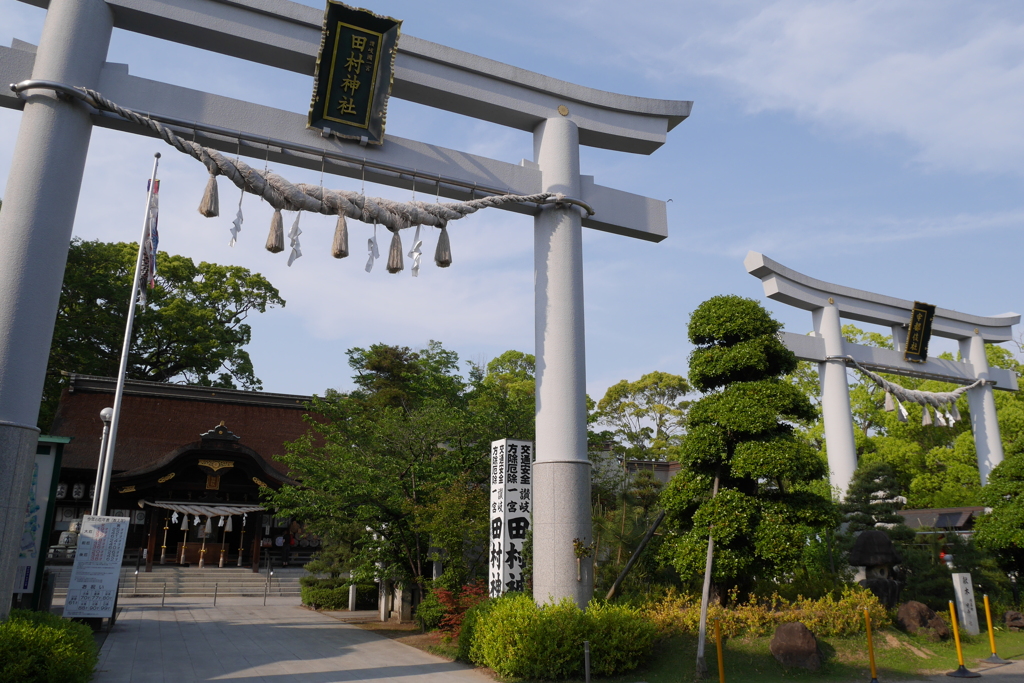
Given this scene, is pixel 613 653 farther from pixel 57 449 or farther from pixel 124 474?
pixel 124 474

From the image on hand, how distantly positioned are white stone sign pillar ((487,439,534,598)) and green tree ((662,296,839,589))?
2333 millimetres

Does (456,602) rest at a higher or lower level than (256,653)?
higher

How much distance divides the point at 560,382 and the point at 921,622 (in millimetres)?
6974

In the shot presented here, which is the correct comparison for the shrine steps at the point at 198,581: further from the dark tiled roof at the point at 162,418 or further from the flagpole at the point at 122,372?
the flagpole at the point at 122,372

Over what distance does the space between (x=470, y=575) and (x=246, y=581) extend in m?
13.6

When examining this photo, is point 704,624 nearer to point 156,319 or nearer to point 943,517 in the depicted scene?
point 943,517

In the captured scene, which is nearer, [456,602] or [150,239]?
[456,602]

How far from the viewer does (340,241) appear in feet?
28.2

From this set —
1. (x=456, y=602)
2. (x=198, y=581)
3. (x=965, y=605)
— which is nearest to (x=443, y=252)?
(x=456, y=602)

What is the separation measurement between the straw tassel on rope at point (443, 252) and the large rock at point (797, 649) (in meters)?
6.80

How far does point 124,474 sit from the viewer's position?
74.6 feet

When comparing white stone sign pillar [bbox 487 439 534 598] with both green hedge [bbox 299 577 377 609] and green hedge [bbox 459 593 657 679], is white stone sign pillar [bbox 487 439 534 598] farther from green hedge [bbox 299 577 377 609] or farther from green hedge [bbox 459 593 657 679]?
green hedge [bbox 299 577 377 609]

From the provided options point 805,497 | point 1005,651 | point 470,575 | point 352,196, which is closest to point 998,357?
point 1005,651

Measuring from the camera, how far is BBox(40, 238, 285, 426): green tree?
28875 mm
